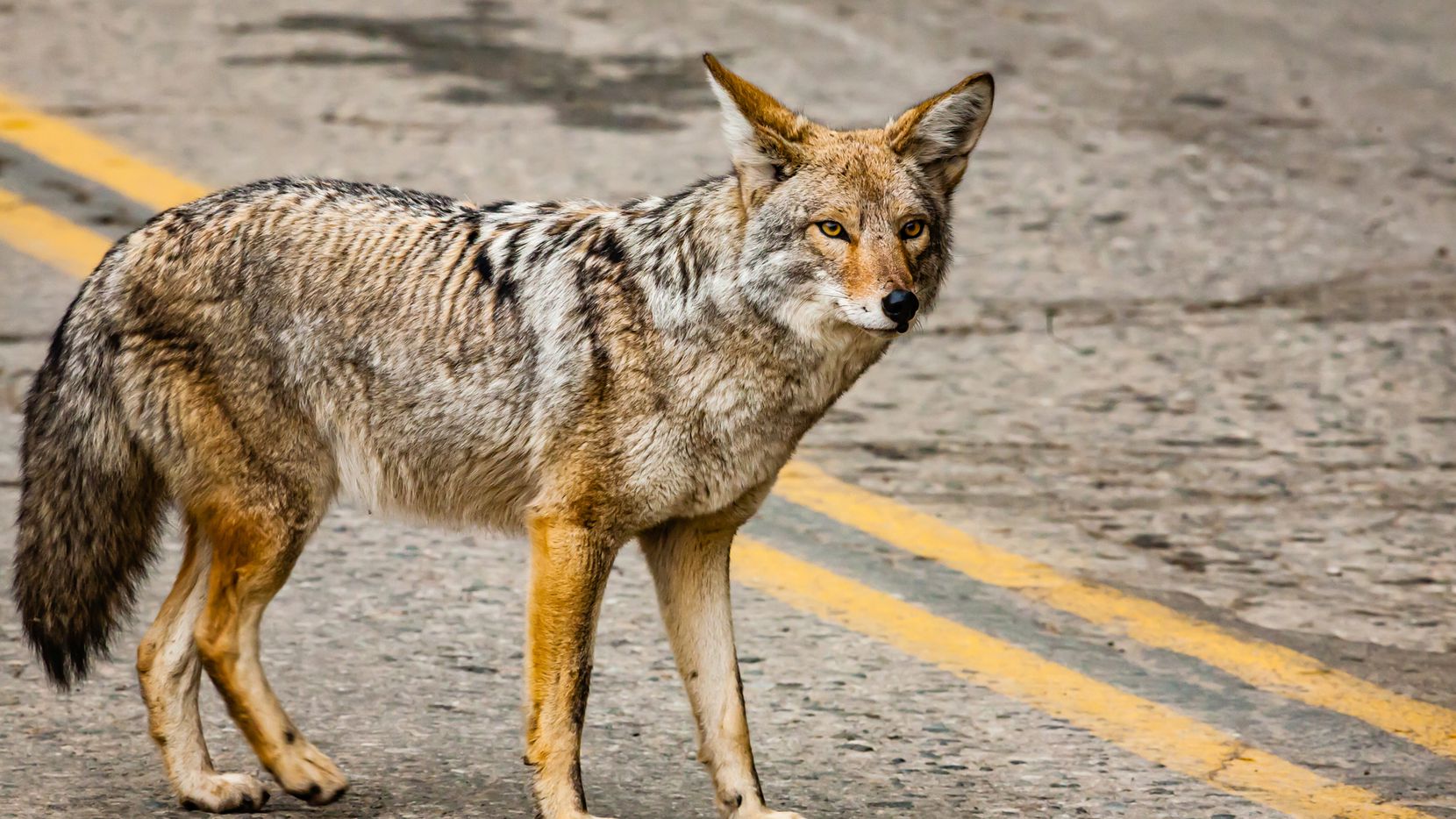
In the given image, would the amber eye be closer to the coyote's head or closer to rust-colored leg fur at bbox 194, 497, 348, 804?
the coyote's head

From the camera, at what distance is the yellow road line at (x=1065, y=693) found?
4773 mm

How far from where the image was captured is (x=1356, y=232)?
8.66 meters

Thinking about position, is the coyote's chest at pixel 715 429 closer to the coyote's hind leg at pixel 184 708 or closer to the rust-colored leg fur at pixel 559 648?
the rust-colored leg fur at pixel 559 648

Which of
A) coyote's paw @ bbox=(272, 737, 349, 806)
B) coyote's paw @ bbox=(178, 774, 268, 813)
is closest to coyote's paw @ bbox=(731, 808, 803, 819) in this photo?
coyote's paw @ bbox=(272, 737, 349, 806)

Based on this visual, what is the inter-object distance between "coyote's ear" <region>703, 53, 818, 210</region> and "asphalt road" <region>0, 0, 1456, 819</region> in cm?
141

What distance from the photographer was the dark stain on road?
973cm

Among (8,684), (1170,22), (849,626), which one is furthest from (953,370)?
(1170,22)

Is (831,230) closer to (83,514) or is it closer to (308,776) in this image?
(308,776)

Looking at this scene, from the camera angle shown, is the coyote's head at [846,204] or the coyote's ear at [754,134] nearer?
the coyote's head at [846,204]

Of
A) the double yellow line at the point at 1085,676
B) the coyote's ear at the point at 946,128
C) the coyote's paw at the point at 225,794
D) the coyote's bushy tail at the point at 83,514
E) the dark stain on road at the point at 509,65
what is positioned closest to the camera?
the coyote's ear at the point at 946,128

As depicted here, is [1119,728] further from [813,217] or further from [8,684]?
[8,684]

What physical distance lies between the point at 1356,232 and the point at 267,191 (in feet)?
17.3

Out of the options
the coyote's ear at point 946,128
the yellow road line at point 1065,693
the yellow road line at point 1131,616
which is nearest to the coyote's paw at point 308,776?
the yellow road line at point 1065,693

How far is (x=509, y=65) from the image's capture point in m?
10.2
